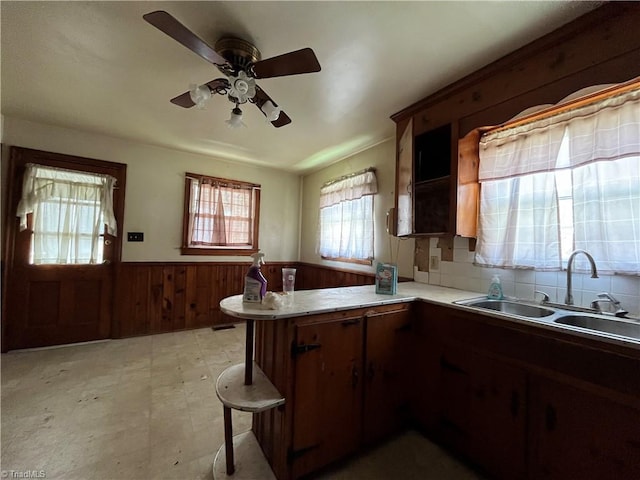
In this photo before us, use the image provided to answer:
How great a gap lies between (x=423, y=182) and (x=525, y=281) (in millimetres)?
971

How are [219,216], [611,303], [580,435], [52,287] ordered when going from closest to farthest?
[580,435] < [611,303] < [52,287] < [219,216]

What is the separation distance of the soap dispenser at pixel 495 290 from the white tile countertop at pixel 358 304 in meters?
0.09

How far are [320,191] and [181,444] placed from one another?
3210mm

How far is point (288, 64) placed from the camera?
1.39m

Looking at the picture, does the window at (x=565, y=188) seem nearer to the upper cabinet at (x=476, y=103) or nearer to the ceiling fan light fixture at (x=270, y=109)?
the upper cabinet at (x=476, y=103)

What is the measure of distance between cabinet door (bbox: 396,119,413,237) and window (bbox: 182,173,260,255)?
2444 mm

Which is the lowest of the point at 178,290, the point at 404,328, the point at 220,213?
the point at 178,290

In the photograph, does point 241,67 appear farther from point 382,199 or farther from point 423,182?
point 382,199

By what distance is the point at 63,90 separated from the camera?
6.97ft

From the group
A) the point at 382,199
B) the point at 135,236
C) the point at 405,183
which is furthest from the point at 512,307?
the point at 135,236

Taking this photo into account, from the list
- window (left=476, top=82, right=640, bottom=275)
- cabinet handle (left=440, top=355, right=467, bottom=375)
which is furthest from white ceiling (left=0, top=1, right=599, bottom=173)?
cabinet handle (left=440, top=355, right=467, bottom=375)

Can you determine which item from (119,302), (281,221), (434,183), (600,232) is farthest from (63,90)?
(600,232)

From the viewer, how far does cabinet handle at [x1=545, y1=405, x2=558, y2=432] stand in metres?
1.14

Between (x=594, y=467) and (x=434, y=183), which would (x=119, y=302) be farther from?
(x=594, y=467)
